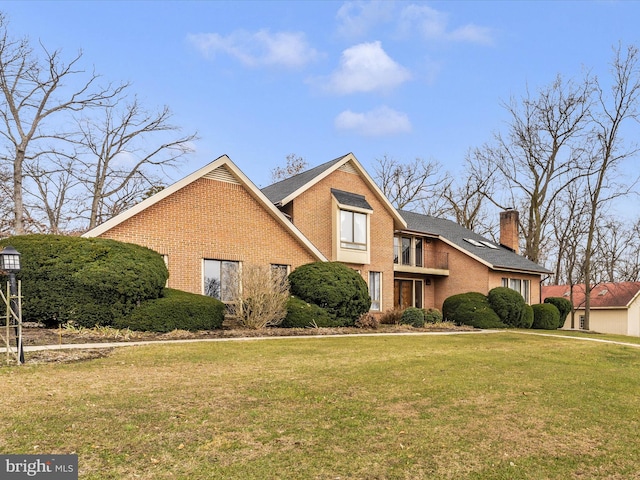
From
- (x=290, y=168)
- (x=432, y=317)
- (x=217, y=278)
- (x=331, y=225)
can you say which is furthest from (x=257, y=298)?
(x=290, y=168)

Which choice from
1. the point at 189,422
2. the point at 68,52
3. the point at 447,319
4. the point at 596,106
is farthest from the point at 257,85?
the point at 596,106

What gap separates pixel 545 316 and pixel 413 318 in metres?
10.9

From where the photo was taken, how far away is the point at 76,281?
13.1 metres

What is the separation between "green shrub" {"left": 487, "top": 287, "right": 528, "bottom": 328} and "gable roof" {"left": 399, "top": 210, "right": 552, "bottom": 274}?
2473mm

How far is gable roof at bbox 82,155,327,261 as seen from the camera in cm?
1603

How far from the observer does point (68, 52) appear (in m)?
26.7

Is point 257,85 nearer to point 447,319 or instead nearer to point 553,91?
point 447,319

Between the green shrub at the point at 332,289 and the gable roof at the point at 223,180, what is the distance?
2.74 meters

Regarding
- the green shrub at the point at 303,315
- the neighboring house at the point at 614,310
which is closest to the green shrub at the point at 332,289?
the green shrub at the point at 303,315

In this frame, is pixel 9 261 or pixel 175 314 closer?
pixel 9 261

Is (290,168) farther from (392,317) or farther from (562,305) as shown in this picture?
(392,317)

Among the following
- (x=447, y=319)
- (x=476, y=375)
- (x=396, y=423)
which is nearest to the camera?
(x=396, y=423)

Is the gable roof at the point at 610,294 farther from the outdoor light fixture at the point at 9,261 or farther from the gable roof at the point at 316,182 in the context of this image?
the outdoor light fixture at the point at 9,261

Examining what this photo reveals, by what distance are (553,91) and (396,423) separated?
35.3 meters
